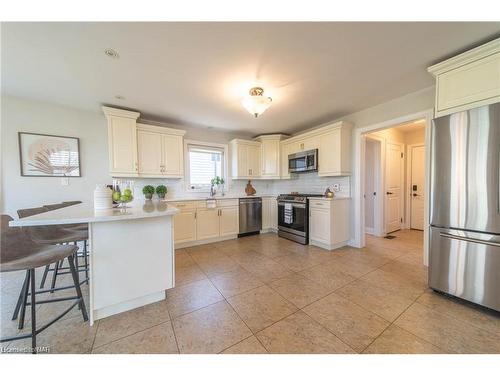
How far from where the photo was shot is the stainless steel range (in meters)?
3.61

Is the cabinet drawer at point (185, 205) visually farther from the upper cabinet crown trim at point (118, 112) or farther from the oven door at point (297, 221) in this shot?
the oven door at point (297, 221)

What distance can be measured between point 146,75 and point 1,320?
2671 mm

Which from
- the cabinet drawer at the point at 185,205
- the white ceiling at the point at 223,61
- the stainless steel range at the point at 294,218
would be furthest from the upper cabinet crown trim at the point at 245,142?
the cabinet drawer at the point at 185,205

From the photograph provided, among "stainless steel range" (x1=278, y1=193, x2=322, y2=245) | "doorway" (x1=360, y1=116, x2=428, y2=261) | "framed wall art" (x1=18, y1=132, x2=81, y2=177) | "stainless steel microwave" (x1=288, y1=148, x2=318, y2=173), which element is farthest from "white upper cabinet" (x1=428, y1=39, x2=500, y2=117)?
"framed wall art" (x1=18, y1=132, x2=81, y2=177)

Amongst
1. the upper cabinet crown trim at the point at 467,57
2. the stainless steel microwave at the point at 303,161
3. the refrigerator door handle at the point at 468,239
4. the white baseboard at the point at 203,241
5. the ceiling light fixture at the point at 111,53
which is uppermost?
the ceiling light fixture at the point at 111,53

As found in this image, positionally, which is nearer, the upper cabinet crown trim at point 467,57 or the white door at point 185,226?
the upper cabinet crown trim at point 467,57

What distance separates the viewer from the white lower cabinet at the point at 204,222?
11.5ft

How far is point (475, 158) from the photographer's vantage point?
1.66 metres

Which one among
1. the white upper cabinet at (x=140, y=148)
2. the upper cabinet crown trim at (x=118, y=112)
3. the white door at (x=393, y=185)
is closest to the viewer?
the upper cabinet crown trim at (x=118, y=112)

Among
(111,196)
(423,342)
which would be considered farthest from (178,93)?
(423,342)

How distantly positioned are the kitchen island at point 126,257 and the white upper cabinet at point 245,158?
8.78 ft

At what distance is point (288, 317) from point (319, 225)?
207cm

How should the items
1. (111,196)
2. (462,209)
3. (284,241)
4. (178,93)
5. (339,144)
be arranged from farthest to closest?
(284,241), (339,144), (178,93), (111,196), (462,209)

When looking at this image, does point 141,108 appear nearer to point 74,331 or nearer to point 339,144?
point 74,331
